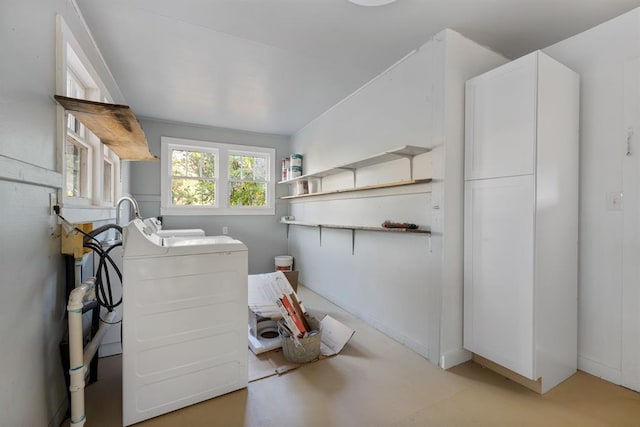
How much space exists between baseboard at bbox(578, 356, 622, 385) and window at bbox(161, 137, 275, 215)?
13.5 ft

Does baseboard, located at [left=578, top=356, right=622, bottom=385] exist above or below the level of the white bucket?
below

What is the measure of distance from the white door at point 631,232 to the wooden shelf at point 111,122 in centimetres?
306

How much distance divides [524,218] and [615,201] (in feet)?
2.25

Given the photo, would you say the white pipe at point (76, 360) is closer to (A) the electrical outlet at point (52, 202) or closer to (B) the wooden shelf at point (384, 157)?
(A) the electrical outlet at point (52, 202)

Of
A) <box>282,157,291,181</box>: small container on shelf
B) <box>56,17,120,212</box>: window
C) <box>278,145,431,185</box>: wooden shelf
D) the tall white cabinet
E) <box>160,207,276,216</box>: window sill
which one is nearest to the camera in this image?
<box>56,17,120,212</box>: window

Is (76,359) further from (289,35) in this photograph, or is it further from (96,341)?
(289,35)

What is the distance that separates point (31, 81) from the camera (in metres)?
1.30

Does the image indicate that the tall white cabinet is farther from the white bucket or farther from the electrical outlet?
the white bucket

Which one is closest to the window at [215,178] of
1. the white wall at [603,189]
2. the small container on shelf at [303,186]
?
the small container on shelf at [303,186]

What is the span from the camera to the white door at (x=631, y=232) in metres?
1.77

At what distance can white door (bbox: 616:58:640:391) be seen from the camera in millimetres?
1774

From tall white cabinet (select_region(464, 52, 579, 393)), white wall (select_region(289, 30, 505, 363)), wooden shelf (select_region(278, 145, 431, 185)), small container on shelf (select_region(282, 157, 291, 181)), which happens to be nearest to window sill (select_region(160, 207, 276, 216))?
small container on shelf (select_region(282, 157, 291, 181))

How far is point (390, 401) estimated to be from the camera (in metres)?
1.73

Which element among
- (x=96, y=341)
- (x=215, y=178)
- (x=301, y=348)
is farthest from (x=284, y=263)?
(x=96, y=341)
